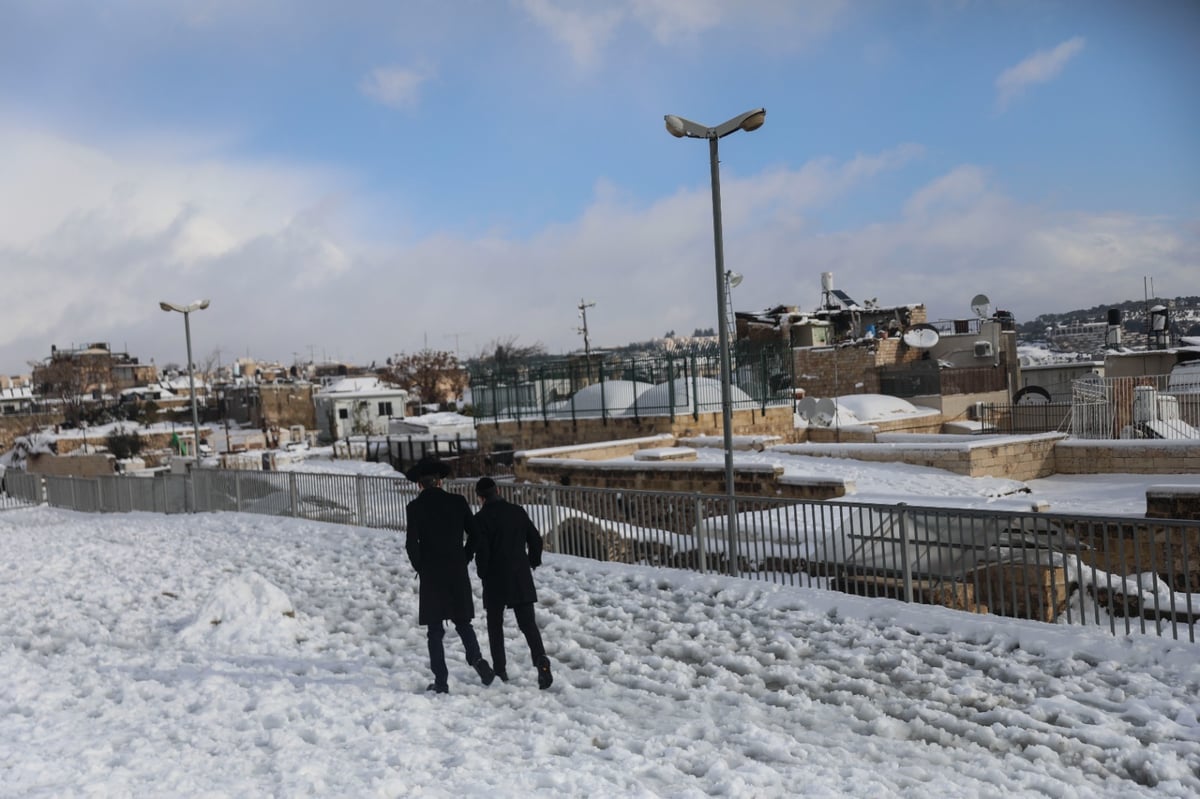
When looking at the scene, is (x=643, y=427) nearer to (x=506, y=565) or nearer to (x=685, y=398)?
(x=685, y=398)

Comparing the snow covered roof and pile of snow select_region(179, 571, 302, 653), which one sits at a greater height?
the snow covered roof

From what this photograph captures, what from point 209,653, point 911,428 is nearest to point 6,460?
point 911,428

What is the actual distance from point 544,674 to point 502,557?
1.03 metres

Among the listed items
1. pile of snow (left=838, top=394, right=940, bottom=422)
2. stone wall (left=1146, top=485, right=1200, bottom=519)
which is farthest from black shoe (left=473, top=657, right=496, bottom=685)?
pile of snow (left=838, top=394, right=940, bottom=422)

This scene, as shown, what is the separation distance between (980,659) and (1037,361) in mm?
63044

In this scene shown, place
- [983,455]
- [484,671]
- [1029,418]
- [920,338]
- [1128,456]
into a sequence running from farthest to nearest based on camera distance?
1. [920,338]
2. [1029,418]
3. [1128,456]
4. [983,455]
5. [484,671]

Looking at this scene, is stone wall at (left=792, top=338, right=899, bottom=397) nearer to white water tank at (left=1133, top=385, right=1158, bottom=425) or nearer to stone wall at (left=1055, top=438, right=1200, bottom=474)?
white water tank at (left=1133, top=385, right=1158, bottom=425)

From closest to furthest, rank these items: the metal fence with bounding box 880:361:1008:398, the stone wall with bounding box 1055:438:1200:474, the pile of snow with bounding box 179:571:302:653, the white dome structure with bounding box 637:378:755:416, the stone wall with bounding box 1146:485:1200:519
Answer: the pile of snow with bounding box 179:571:302:653 → the stone wall with bounding box 1146:485:1200:519 → the stone wall with bounding box 1055:438:1200:474 → the white dome structure with bounding box 637:378:755:416 → the metal fence with bounding box 880:361:1008:398

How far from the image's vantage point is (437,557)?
712 centimetres

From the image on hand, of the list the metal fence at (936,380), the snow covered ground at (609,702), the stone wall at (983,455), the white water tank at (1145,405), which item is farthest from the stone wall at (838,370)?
the snow covered ground at (609,702)

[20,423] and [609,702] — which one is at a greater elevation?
[20,423]

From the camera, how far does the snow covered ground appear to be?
5.50 m

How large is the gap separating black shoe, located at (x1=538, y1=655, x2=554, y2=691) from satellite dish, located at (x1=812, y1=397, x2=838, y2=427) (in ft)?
72.9

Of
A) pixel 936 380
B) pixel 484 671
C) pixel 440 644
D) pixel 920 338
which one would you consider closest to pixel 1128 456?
pixel 484 671
